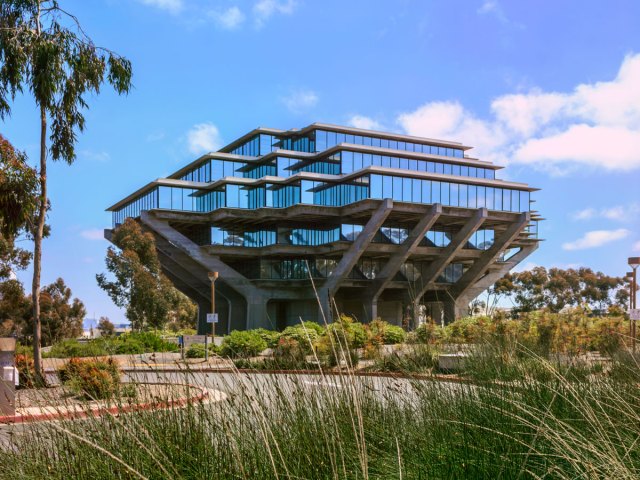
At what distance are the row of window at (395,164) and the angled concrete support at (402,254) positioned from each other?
19.1ft

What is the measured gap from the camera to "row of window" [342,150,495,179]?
6300cm

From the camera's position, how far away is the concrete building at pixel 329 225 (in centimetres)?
5822

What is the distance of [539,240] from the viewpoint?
7256 cm

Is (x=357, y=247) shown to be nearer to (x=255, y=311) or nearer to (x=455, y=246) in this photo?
(x=455, y=246)

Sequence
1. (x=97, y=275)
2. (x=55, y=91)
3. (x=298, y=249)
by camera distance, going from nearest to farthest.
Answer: (x=55, y=91)
(x=97, y=275)
(x=298, y=249)

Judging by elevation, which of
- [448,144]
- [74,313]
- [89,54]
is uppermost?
[448,144]

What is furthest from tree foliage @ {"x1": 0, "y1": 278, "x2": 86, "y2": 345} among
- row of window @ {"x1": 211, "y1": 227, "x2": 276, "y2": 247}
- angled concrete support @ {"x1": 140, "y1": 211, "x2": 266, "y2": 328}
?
row of window @ {"x1": 211, "y1": 227, "x2": 276, "y2": 247}

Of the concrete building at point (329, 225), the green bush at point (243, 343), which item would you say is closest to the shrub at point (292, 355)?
the green bush at point (243, 343)

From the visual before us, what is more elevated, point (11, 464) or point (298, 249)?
point (298, 249)

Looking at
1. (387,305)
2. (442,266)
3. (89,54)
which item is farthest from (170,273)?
(89,54)

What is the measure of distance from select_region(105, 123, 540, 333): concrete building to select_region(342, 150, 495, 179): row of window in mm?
106

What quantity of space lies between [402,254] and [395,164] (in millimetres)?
10745

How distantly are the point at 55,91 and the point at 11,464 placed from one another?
17213mm

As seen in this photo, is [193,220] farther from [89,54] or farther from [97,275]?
[89,54]
